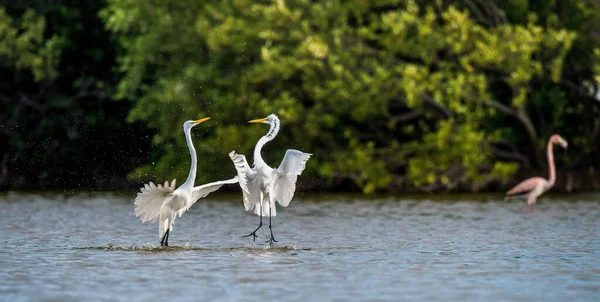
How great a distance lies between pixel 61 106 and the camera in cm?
3475

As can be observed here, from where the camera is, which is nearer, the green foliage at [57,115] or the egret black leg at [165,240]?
the egret black leg at [165,240]

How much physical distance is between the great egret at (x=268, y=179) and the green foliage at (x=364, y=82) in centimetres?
1142

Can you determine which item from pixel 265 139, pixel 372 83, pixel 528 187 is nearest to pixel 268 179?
pixel 265 139

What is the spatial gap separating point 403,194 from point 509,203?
412cm

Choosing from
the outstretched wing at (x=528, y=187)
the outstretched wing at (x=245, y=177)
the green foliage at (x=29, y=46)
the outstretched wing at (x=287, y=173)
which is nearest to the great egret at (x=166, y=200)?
the outstretched wing at (x=245, y=177)

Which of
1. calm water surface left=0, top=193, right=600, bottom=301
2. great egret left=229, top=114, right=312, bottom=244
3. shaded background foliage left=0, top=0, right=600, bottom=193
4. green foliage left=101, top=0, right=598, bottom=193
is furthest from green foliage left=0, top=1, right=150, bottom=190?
great egret left=229, top=114, right=312, bottom=244

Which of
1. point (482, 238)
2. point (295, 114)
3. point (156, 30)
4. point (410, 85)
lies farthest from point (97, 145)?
point (482, 238)

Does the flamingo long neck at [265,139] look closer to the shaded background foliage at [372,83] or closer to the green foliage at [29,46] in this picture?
the shaded background foliage at [372,83]

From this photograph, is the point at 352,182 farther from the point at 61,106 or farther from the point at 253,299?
the point at 253,299

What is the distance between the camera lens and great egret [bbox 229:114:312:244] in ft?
48.8

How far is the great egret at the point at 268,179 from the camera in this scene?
14867 millimetres

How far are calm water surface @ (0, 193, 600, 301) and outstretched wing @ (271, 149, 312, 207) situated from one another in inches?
25.4

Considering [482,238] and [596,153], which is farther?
[596,153]

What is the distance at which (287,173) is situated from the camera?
1497cm
